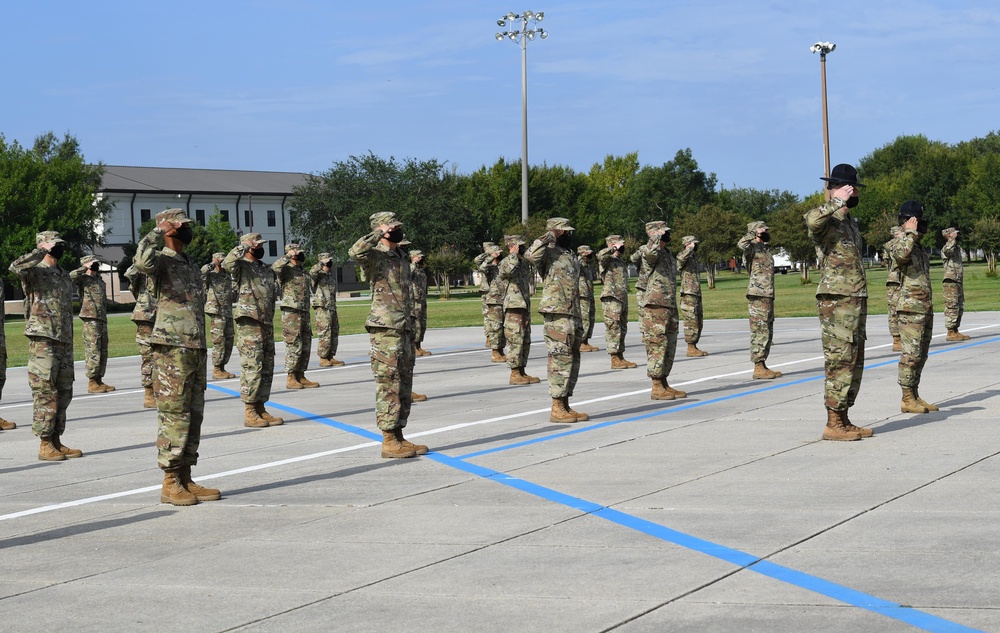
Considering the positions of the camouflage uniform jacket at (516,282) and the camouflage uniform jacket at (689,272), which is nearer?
the camouflage uniform jacket at (516,282)

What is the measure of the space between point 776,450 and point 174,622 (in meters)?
5.94

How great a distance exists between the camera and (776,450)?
994 cm

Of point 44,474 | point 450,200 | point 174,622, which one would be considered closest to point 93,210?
point 450,200

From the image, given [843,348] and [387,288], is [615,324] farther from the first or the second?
[387,288]

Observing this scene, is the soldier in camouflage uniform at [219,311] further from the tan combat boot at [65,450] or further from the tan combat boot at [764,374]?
the tan combat boot at [764,374]

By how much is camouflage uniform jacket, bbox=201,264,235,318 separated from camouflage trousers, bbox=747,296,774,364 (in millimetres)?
8523

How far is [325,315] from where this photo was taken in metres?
21.6

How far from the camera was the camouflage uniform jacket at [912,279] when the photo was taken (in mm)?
12039

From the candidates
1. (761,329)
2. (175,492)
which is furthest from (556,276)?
(761,329)

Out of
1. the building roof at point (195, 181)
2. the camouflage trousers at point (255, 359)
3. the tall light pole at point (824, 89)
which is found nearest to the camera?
the camouflage trousers at point (255, 359)

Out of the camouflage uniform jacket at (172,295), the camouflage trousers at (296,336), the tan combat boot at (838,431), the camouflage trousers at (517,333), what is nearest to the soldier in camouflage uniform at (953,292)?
the camouflage trousers at (517,333)

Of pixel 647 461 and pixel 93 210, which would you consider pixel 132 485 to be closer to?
pixel 647 461

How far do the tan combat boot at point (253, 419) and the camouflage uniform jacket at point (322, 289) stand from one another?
26.7 ft

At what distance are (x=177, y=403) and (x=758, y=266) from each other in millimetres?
11224
